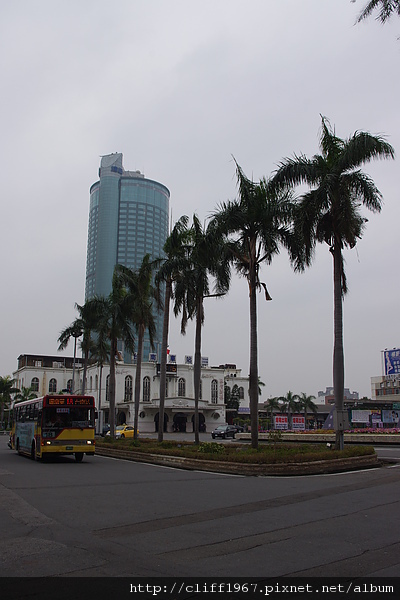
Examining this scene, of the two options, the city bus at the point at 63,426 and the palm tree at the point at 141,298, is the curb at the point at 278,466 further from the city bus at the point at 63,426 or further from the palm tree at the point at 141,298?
the palm tree at the point at 141,298

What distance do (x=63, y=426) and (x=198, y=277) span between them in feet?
32.4

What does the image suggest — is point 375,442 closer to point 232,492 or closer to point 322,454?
point 322,454

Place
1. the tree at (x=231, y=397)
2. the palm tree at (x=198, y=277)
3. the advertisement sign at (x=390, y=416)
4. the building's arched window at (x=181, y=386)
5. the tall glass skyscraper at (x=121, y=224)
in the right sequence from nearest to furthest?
the palm tree at (x=198, y=277) → the advertisement sign at (x=390, y=416) → the building's arched window at (x=181, y=386) → the tree at (x=231, y=397) → the tall glass skyscraper at (x=121, y=224)

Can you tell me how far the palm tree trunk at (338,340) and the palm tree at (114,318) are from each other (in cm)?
1595

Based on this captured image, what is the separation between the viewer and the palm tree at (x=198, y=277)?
24797 millimetres

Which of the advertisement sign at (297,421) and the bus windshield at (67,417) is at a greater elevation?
the bus windshield at (67,417)

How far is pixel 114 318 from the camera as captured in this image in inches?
1443

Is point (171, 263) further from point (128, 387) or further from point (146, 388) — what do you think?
point (146, 388)

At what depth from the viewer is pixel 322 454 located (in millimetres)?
17938

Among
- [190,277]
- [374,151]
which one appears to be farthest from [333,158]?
[190,277]

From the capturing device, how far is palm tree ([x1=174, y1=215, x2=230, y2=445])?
24797mm

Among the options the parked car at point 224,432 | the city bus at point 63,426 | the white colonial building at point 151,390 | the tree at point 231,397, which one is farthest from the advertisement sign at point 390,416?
the tree at point 231,397

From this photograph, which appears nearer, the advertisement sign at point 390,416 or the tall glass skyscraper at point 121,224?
the advertisement sign at point 390,416

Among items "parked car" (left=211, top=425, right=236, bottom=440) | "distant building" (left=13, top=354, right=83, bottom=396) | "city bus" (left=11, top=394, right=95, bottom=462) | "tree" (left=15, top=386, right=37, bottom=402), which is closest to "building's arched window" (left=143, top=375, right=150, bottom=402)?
"distant building" (left=13, top=354, right=83, bottom=396)
